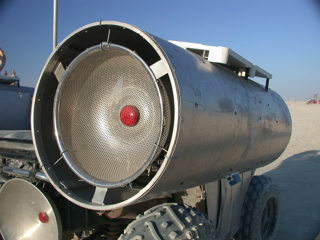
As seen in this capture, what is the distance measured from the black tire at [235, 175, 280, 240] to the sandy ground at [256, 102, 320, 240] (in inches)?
24.0

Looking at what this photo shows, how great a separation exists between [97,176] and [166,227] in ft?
1.88

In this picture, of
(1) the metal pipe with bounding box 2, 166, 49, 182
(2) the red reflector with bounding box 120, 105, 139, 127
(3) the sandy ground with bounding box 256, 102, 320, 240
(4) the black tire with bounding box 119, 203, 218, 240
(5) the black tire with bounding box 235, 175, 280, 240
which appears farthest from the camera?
(3) the sandy ground with bounding box 256, 102, 320, 240

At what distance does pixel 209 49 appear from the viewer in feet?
8.10

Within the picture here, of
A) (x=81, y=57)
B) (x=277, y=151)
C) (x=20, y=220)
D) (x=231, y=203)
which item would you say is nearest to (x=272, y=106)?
(x=277, y=151)

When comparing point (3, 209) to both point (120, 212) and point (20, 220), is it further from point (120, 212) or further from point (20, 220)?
point (120, 212)

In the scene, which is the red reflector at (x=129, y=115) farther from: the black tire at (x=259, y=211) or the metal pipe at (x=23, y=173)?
the black tire at (x=259, y=211)

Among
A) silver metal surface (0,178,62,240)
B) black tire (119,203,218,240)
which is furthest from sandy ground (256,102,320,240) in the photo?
silver metal surface (0,178,62,240)

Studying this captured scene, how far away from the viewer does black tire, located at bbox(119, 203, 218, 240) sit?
179cm

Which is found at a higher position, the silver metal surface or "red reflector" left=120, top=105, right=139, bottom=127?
"red reflector" left=120, top=105, right=139, bottom=127

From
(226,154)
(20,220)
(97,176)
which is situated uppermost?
(226,154)

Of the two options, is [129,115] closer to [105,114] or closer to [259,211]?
[105,114]

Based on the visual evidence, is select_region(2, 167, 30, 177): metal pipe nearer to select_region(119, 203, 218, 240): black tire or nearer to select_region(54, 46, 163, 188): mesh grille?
Answer: select_region(54, 46, 163, 188): mesh grille

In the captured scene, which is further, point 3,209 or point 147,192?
point 3,209

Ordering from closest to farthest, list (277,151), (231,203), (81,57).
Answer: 1. (81,57)
2. (231,203)
3. (277,151)
